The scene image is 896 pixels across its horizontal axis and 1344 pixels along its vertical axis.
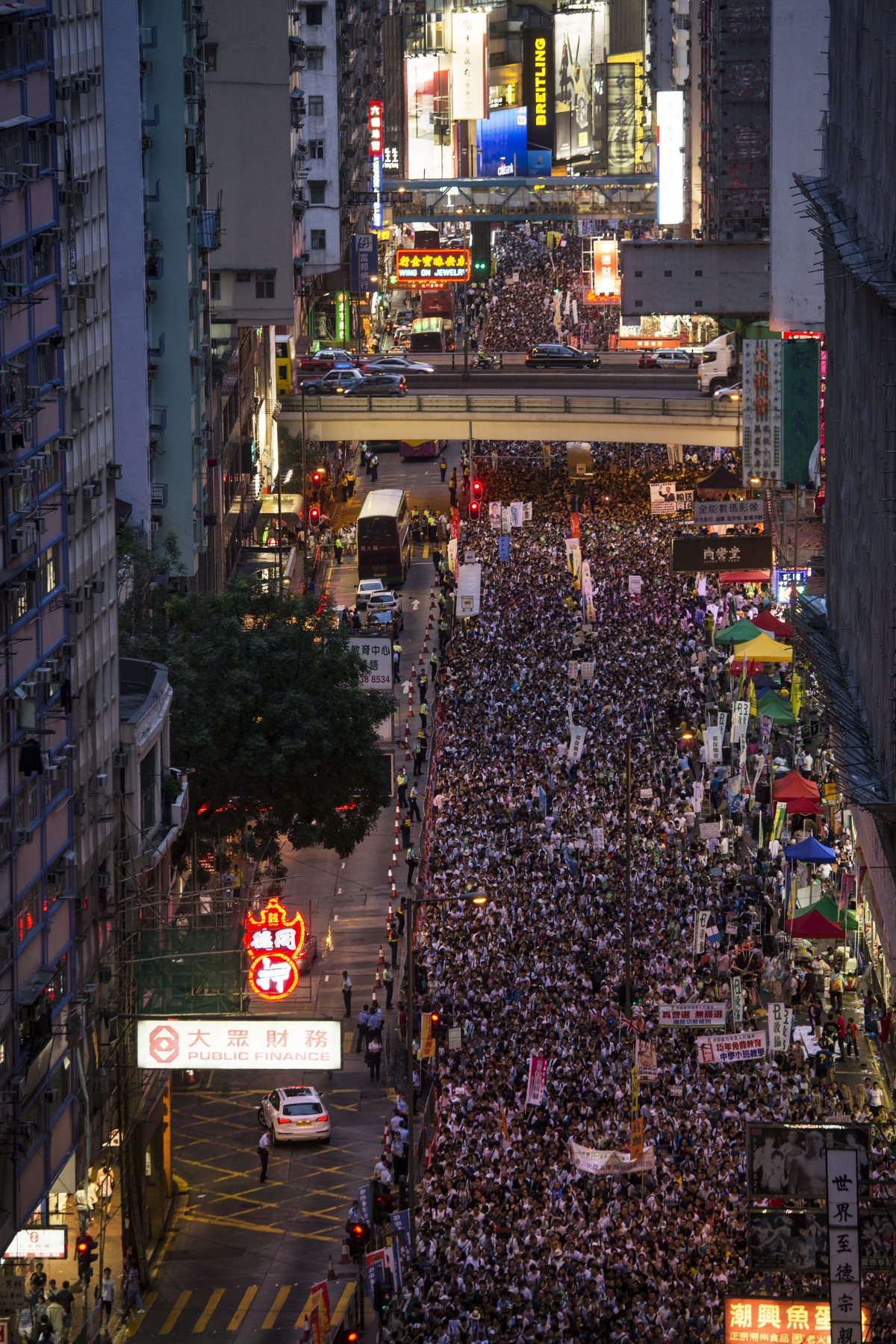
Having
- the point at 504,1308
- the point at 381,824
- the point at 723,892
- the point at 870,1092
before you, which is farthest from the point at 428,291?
the point at 504,1308

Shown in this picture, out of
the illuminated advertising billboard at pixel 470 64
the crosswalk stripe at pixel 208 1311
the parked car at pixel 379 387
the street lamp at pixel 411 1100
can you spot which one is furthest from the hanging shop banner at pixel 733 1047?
the illuminated advertising billboard at pixel 470 64

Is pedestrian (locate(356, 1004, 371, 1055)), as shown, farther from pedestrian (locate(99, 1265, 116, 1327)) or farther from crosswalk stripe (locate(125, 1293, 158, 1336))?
pedestrian (locate(99, 1265, 116, 1327))

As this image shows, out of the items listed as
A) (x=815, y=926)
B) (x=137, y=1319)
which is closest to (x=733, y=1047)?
(x=815, y=926)

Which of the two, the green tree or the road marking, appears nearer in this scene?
the road marking

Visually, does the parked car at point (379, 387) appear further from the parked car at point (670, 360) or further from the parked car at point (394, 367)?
the parked car at point (670, 360)

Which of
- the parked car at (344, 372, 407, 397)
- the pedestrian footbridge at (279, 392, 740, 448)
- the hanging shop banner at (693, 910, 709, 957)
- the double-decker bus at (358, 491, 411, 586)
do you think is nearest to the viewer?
the hanging shop banner at (693, 910, 709, 957)

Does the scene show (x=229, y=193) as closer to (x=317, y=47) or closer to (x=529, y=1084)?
(x=317, y=47)

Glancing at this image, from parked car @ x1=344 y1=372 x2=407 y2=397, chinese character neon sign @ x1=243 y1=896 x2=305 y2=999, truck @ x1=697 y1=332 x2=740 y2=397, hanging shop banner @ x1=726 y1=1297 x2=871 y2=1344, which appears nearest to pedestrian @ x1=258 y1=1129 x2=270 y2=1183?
chinese character neon sign @ x1=243 y1=896 x2=305 y2=999
